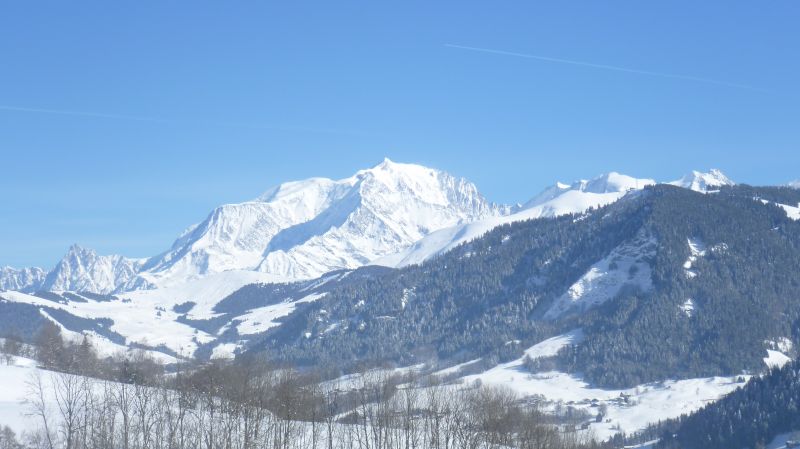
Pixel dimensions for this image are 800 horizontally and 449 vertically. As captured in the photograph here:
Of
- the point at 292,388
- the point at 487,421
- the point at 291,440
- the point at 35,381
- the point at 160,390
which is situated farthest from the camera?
the point at 35,381

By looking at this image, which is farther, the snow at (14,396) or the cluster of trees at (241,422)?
the snow at (14,396)

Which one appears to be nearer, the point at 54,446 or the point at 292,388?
the point at 54,446

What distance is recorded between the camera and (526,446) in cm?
12500

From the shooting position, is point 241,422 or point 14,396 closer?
point 241,422

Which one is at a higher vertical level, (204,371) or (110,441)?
(204,371)

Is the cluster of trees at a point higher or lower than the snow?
lower

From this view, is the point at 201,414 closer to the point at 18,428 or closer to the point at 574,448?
the point at 18,428

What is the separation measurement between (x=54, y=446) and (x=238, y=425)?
2381 cm

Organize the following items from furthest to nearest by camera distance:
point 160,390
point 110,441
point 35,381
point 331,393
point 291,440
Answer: point 331,393 < point 35,381 < point 160,390 < point 291,440 < point 110,441

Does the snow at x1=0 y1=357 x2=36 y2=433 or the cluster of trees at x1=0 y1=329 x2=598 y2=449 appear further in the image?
the snow at x1=0 y1=357 x2=36 y2=433

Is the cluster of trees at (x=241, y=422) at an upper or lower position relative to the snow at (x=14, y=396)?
lower

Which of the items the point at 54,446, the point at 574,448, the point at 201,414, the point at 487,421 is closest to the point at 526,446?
the point at 487,421

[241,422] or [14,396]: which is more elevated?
[14,396]


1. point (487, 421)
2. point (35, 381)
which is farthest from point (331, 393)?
point (487, 421)
